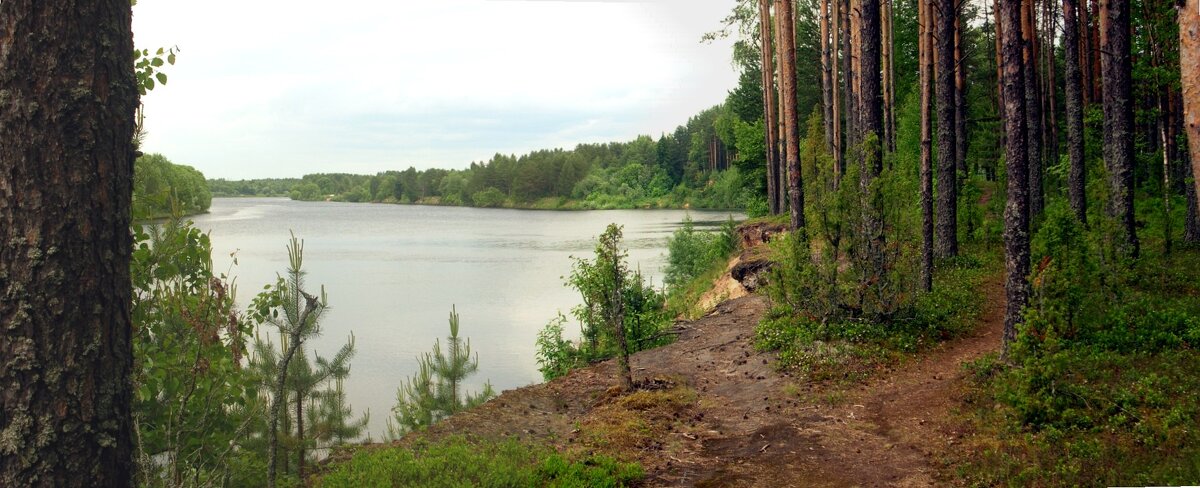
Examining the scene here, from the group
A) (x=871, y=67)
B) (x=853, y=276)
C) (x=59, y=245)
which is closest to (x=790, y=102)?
(x=871, y=67)

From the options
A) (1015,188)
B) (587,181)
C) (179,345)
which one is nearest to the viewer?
(179,345)

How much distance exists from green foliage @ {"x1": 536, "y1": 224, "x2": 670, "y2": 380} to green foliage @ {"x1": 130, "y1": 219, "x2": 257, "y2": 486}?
425 cm

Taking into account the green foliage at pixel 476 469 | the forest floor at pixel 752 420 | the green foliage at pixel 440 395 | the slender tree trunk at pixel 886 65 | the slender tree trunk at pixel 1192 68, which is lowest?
the green foliage at pixel 440 395

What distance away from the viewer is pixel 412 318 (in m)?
21.2

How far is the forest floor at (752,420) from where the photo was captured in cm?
609

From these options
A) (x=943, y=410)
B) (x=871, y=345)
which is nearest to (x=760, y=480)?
(x=943, y=410)

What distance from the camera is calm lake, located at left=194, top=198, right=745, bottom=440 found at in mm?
15781

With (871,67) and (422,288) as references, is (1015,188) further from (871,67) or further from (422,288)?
(422,288)

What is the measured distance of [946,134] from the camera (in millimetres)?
Answer: 14695

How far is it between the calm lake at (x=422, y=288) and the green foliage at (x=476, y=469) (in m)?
1.82

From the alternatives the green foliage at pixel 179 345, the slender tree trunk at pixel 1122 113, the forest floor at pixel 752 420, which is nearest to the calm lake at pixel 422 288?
the green foliage at pixel 179 345

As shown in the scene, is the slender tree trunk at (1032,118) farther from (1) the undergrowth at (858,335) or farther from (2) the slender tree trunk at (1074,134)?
(1) the undergrowth at (858,335)

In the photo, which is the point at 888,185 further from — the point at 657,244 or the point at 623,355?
the point at 657,244

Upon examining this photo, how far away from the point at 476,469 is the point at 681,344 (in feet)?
21.3
